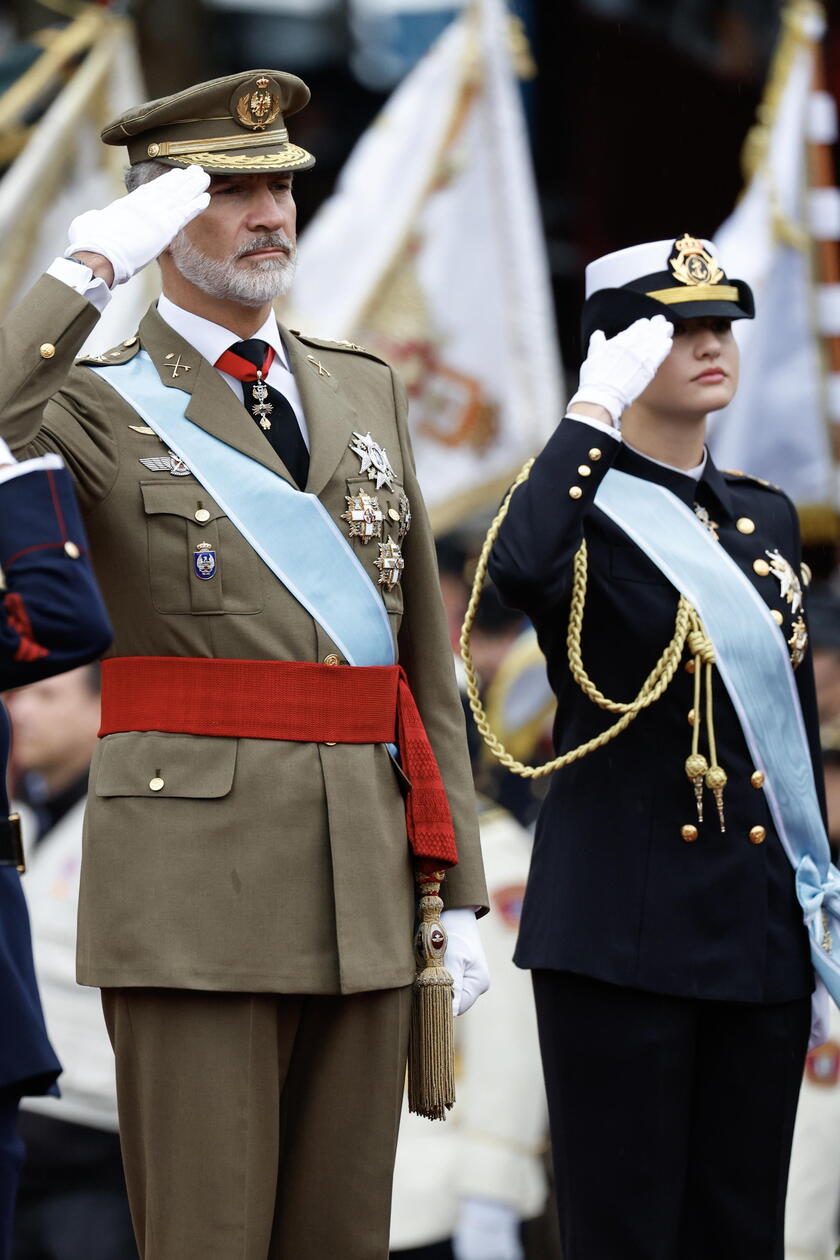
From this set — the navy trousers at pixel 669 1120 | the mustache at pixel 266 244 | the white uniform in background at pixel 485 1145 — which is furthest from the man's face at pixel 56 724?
the mustache at pixel 266 244

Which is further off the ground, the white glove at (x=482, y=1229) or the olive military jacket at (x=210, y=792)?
the olive military jacket at (x=210, y=792)

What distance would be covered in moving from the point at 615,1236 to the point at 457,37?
445 centimetres

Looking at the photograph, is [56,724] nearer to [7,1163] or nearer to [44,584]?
[7,1163]

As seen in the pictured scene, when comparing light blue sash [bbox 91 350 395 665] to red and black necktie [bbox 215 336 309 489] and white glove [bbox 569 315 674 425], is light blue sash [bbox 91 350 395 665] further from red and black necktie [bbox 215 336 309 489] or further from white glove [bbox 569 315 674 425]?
white glove [bbox 569 315 674 425]

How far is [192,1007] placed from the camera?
331cm

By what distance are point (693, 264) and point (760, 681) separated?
0.78m

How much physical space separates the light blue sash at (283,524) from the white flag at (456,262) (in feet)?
11.1

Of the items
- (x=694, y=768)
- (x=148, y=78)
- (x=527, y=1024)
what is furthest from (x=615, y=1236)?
(x=148, y=78)

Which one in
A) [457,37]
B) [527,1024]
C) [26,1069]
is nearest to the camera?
[26,1069]

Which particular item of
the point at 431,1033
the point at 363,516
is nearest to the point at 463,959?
the point at 431,1033

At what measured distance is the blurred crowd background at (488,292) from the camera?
531cm

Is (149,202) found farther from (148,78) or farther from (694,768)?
(148,78)

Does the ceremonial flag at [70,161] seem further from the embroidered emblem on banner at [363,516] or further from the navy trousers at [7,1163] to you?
the navy trousers at [7,1163]

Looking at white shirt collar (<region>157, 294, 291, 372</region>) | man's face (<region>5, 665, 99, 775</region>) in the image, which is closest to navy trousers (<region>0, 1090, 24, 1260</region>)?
white shirt collar (<region>157, 294, 291, 372</region>)
